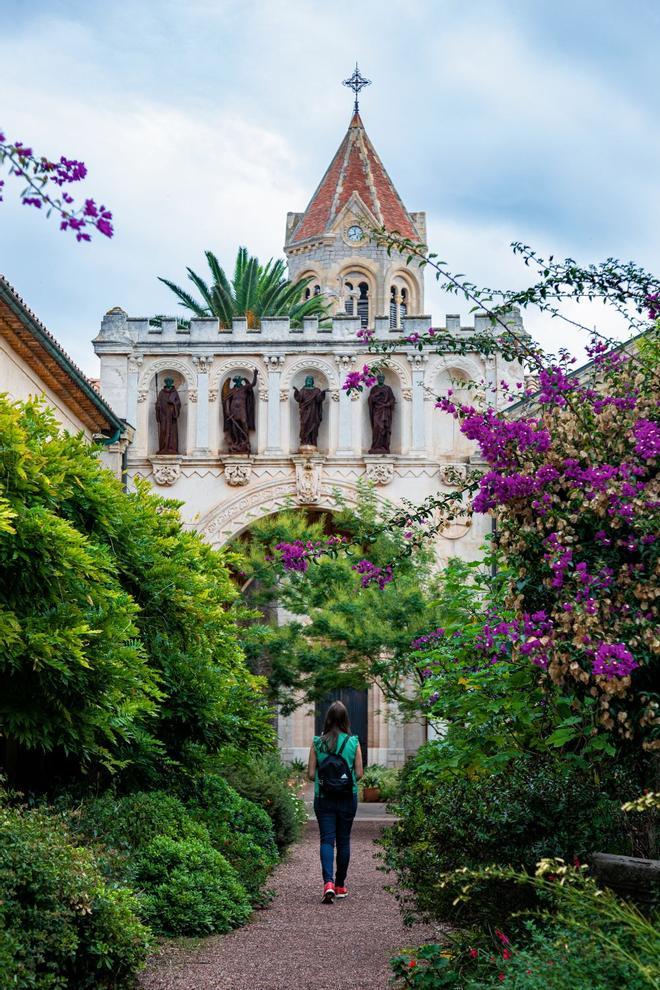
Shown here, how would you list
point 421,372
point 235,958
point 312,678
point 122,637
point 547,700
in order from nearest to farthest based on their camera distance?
point 547,700 → point 235,958 → point 122,637 → point 312,678 → point 421,372

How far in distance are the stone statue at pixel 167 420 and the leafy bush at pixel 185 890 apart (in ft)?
80.6

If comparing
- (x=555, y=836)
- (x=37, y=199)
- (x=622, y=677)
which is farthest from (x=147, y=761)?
(x=37, y=199)

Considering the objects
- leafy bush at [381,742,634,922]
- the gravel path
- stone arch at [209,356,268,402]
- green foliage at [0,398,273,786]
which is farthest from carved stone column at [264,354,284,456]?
leafy bush at [381,742,634,922]

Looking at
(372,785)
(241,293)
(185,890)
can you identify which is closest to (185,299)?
(241,293)

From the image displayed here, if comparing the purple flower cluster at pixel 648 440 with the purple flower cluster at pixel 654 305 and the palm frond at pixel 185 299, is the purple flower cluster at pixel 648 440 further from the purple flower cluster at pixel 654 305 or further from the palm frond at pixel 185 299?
the palm frond at pixel 185 299

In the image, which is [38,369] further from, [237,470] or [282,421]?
[282,421]

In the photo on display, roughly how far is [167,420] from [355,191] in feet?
59.2

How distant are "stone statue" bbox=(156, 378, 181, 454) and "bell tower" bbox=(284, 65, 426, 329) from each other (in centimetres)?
1352

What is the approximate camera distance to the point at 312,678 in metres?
24.1

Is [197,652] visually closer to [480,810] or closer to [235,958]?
[235,958]

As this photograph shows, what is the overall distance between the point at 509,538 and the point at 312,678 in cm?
1738

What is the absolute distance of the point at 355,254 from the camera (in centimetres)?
4803

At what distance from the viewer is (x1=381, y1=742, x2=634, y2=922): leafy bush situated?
23.1ft

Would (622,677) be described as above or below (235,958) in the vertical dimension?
above
